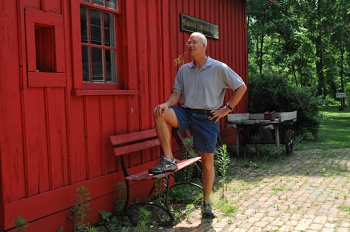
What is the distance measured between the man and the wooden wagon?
398cm

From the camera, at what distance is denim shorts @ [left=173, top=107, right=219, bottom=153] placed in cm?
470

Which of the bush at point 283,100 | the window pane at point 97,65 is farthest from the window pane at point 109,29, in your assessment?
the bush at point 283,100

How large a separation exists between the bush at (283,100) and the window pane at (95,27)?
6.80 metres

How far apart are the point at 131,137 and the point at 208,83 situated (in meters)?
1.15

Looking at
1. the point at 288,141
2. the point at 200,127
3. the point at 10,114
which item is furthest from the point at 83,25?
the point at 288,141

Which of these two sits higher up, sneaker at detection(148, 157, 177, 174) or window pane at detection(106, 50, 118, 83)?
window pane at detection(106, 50, 118, 83)

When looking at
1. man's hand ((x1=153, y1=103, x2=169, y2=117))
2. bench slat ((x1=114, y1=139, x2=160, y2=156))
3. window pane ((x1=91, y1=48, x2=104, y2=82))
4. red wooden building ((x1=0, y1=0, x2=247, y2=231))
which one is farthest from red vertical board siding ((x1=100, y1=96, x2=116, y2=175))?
man's hand ((x1=153, y1=103, x2=169, y2=117))

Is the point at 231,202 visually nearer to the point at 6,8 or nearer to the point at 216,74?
the point at 216,74

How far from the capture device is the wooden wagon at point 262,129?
870 cm

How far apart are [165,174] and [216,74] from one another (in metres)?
1.21

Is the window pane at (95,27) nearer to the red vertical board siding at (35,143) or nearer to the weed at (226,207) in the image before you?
the red vertical board siding at (35,143)

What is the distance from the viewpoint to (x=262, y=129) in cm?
922

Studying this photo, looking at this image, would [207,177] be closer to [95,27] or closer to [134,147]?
[134,147]

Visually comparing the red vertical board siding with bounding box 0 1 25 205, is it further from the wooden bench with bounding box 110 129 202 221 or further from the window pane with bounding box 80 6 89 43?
the wooden bench with bounding box 110 129 202 221
